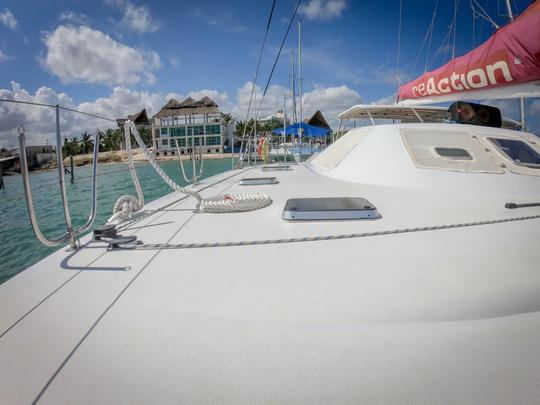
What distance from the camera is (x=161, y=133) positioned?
49094 mm

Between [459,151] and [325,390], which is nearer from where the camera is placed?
[325,390]

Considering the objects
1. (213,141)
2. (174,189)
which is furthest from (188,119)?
(174,189)

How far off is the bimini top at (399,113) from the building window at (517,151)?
2.59 meters

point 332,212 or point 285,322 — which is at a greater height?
point 332,212

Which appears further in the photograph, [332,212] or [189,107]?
[189,107]

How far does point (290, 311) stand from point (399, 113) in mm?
6357

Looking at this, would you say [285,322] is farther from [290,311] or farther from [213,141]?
[213,141]

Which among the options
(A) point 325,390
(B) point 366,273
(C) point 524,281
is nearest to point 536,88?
(C) point 524,281

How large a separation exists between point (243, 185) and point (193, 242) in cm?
218

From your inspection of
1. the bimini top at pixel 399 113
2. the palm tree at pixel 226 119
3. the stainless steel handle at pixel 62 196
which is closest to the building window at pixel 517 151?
the bimini top at pixel 399 113

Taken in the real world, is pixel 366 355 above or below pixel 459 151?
below

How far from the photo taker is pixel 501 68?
3.21 meters

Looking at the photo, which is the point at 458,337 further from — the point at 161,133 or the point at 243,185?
the point at 161,133

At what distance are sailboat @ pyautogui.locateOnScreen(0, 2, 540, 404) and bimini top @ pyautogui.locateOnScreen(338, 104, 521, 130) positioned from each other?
3966 millimetres
